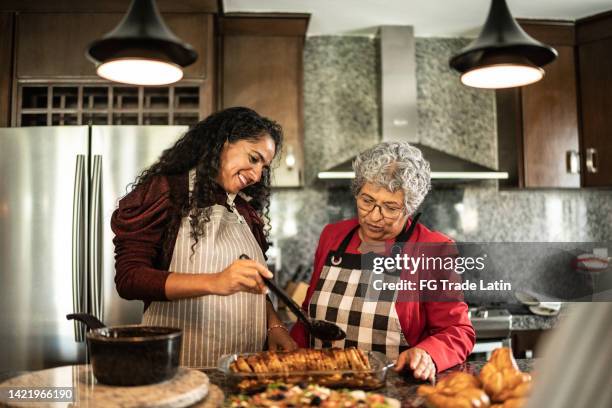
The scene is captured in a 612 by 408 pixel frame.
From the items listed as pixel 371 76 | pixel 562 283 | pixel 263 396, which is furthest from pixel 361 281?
pixel 562 283

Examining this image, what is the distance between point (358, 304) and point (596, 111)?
3029 mm

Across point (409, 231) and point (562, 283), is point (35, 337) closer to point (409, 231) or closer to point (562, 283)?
point (409, 231)

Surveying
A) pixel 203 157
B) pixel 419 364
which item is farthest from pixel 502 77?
pixel 419 364

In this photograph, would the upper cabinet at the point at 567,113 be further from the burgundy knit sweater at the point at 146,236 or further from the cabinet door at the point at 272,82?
the burgundy knit sweater at the point at 146,236

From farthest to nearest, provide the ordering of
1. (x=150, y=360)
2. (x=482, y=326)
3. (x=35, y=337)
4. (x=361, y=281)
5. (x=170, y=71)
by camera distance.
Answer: (x=482, y=326), (x=35, y=337), (x=170, y=71), (x=361, y=281), (x=150, y=360)

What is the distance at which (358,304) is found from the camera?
5.85ft

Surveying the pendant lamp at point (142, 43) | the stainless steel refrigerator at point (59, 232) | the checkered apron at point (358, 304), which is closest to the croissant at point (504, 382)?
the checkered apron at point (358, 304)

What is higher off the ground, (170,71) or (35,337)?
(170,71)

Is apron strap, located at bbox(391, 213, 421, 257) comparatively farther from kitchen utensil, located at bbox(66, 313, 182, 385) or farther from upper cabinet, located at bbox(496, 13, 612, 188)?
upper cabinet, located at bbox(496, 13, 612, 188)

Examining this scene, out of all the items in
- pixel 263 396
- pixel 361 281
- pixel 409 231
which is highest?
pixel 409 231

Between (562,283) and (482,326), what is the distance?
4.22 ft

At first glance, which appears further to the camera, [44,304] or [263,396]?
[44,304]

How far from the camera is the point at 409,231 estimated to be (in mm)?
1874

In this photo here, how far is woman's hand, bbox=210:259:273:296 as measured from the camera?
1394 mm
